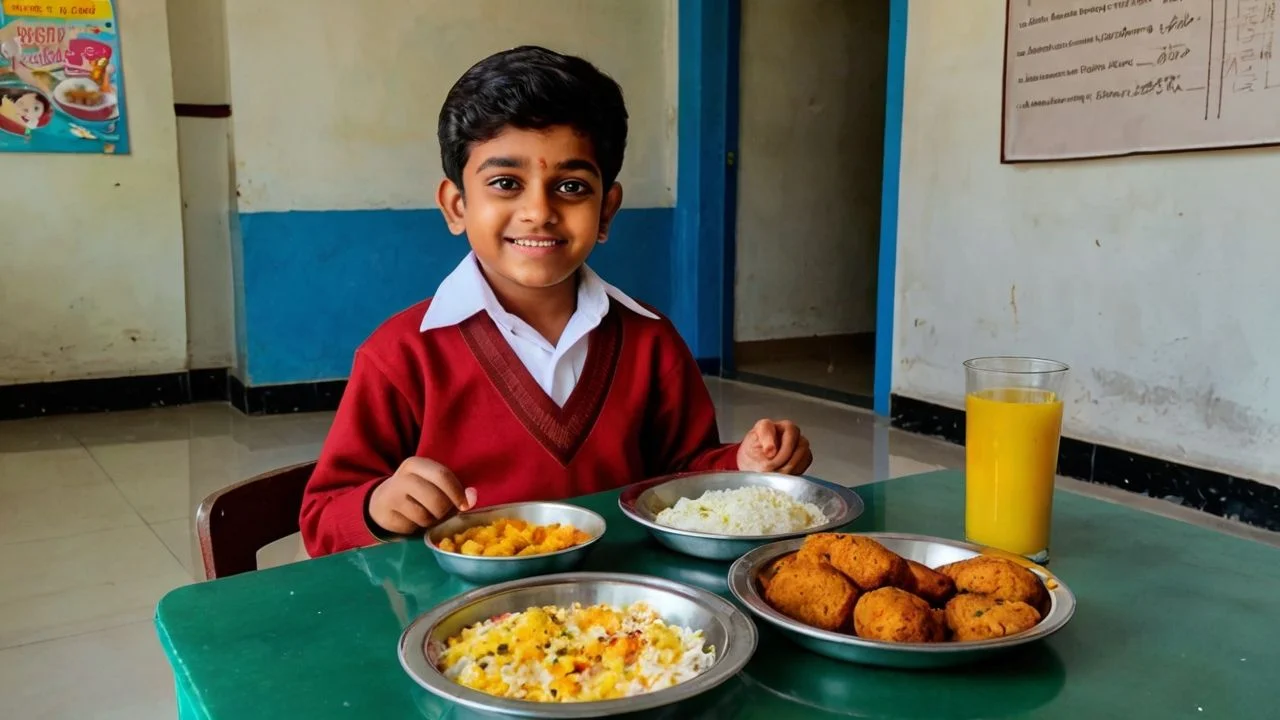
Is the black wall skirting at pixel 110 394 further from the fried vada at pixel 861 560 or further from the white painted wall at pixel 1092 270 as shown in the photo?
the fried vada at pixel 861 560

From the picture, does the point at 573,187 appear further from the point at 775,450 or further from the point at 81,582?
the point at 81,582

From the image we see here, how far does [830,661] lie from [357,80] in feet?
13.0

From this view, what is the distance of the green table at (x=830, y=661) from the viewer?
1.83 feet

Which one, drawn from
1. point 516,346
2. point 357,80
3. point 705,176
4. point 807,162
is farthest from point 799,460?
point 807,162

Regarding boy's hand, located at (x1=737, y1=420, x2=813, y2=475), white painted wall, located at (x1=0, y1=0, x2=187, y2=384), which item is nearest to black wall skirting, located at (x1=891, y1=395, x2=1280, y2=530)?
boy's hand, located at (x1=737, y1=420, x2=813, y2=475)

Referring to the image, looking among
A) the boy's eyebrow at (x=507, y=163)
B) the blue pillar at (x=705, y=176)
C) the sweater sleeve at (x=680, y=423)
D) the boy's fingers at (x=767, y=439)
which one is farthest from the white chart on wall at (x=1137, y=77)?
the boy's eyebrow at (x=507, y=163)

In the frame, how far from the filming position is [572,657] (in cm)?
59

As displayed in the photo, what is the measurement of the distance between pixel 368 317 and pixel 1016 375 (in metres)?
3.75

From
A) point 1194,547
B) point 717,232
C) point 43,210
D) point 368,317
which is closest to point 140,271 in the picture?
point 43,210

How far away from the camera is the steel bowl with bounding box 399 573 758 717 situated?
51cm

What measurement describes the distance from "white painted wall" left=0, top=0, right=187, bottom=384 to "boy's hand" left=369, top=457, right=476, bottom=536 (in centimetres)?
367

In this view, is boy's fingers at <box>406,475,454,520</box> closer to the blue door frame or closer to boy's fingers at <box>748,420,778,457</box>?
boy's fingers at <box>748,420,778,457</box>

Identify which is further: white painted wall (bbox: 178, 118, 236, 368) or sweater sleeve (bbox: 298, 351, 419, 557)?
white painted wall (bbox: 178, 118, 236, 368)

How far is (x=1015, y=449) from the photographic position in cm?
81
